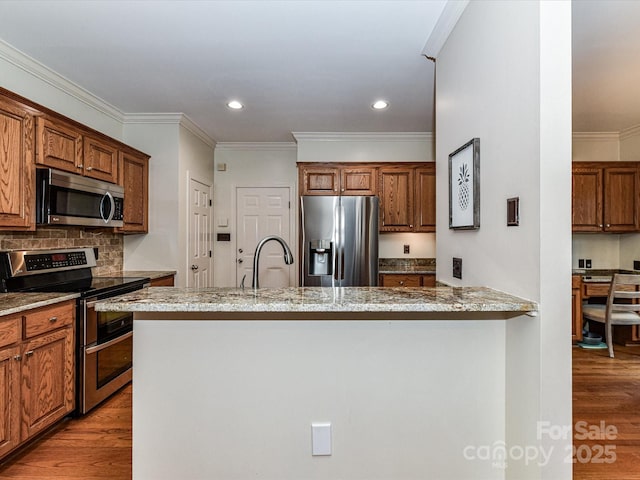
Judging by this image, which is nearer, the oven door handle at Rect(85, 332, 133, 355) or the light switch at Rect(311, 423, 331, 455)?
the light switch at Rect(311, 423, 331, 455)

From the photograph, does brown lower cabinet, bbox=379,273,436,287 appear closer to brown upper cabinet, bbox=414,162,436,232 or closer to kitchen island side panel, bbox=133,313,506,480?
brown upper cabinet, bbox=414,162,436,232

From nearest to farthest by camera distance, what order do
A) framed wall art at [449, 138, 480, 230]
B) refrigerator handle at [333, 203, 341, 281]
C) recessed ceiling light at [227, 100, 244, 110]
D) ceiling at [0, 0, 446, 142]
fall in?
1. framed wall art at [449, 138, 480, 230]
2. ceiling at [0, 0, 446, 142]
3. recessed ceiling light at [227, 100, 244, 110]
4. refrigerator handle at [333, 203, 341, 281]

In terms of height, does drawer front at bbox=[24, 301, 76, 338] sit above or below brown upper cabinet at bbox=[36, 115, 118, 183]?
below

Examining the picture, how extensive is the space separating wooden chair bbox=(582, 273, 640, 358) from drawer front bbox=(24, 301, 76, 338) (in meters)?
4.67

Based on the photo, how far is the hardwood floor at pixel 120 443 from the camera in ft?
6.52

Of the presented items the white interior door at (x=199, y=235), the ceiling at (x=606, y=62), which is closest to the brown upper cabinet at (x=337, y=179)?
the white interior door at (x=199, y=235)

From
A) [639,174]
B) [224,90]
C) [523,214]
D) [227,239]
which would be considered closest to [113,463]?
[523,214]

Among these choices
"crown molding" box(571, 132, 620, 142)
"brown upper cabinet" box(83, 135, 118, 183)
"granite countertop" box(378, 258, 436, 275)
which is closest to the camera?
"brown upper cabinet" box(83, 135, 118, 183)

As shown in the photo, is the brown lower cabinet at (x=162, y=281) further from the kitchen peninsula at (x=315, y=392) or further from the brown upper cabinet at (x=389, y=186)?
the kitchen peninsula at (x=315, y=392)

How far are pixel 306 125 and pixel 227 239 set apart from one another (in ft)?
6.38

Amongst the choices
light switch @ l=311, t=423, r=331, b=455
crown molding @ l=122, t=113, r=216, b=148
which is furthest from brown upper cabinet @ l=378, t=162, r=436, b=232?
light switch @ l=311, t=423, r=331, b=455

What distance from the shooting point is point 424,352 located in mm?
1537

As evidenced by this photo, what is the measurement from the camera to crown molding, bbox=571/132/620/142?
4.73 metres

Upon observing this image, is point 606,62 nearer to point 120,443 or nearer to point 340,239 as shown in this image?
point 340,239
